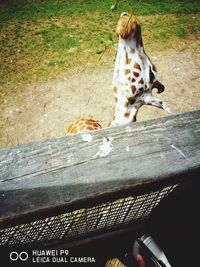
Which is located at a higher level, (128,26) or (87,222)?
(128,26)

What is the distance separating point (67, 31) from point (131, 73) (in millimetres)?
4039

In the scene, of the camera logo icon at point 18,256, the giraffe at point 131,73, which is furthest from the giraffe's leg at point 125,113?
the camera logo icon at point 18,256

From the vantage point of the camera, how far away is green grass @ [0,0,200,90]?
447 cm

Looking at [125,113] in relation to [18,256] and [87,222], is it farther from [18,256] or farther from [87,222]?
[18,256]

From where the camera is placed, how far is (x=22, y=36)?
201 inches

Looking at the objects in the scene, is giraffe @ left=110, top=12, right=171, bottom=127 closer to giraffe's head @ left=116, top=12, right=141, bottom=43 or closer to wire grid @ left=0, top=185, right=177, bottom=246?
giraffe's head @ left=116, top=12, right=141, bottom=43

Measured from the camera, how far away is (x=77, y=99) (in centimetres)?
391

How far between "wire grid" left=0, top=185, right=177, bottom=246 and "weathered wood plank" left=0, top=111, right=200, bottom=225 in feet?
1.78

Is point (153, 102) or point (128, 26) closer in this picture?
point (128, 26)

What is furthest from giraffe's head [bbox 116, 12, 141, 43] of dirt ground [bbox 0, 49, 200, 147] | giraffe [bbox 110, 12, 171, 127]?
dirt ground [bbox 0, 49, 200, 147]

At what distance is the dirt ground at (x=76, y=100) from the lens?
355 cm

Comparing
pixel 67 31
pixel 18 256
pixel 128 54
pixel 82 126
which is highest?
pixel 67 31

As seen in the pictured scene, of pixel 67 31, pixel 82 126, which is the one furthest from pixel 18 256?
pixel 67 31

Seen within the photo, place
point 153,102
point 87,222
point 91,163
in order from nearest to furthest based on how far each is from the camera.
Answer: point 91,163, point 87,222, point 153,102
